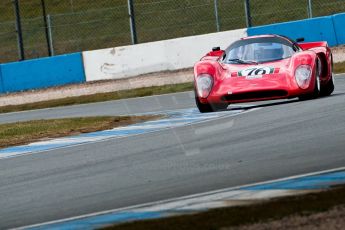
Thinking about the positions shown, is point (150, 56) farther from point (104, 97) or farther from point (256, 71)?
point (256, 71)

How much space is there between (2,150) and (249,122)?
3374 millimetres

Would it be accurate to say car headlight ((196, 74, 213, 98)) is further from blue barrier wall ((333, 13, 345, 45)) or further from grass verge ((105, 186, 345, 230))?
blue barrier wall ((333, 13, 345, 45))

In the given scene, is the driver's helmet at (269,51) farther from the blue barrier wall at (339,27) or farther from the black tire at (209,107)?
the blue barrier wall at (339,27)

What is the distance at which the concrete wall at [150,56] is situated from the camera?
24484mm

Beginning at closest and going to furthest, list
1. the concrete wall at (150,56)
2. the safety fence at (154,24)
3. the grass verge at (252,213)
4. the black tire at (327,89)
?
1. the grass verge at (252,213)
2. the black tire at (327,89)
3. the concrete wall at (150,56)
4. the safety fence at (154,24)

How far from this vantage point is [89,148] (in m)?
13.0

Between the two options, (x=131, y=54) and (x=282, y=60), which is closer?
(x=282, y=60)

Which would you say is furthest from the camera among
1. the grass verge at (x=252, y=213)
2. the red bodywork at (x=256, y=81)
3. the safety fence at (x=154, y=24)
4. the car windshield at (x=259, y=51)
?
the safety fence at (x=154, y=24)

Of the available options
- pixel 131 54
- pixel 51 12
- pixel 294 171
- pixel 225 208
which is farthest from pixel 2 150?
pixel 51 12

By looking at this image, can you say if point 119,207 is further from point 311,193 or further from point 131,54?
point 131,54

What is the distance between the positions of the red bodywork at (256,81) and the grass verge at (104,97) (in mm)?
7441

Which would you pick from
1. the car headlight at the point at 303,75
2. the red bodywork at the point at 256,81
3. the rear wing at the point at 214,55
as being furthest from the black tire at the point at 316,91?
the rear wing at the point at 214,55

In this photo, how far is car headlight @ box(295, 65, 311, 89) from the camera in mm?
14406

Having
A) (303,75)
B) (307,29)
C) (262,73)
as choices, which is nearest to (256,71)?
(262,73)
